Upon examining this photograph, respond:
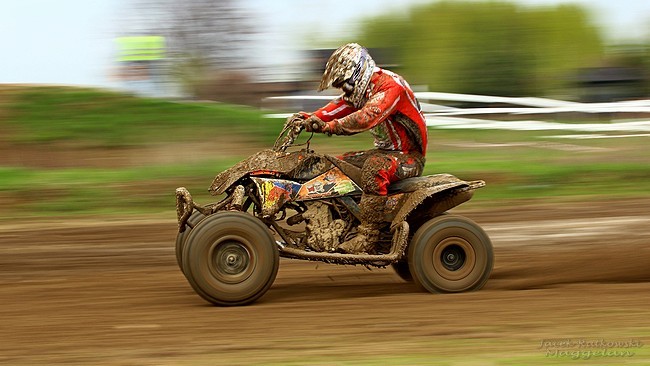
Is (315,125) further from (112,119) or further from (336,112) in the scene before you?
(112,119)

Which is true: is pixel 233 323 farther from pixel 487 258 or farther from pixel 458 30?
pixel 458 30

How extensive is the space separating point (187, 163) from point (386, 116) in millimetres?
11485

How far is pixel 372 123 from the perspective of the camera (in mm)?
8203

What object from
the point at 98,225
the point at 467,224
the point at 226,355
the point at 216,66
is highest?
the point at 216,66

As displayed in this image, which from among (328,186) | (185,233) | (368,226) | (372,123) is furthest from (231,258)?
(372,123)

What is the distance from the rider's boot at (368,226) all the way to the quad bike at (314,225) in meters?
0.06

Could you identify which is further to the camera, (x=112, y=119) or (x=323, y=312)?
(x=112, y=119)

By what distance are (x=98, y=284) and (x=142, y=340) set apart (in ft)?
9.59

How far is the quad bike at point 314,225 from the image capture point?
8.15 m

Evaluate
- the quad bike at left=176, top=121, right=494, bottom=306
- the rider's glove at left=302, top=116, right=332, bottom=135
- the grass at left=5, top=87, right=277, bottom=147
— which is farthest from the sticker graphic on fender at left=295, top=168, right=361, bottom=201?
the grass at left=5, top=87, right=277, bottom=147

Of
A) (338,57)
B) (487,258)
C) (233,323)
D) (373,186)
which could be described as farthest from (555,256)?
(233,323)

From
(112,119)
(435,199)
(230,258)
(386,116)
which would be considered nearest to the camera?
(230,258)

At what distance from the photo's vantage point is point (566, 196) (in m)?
16.0

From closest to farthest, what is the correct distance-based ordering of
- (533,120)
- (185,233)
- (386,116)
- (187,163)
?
(386,116), (185,233), (187,163), (533,120)
